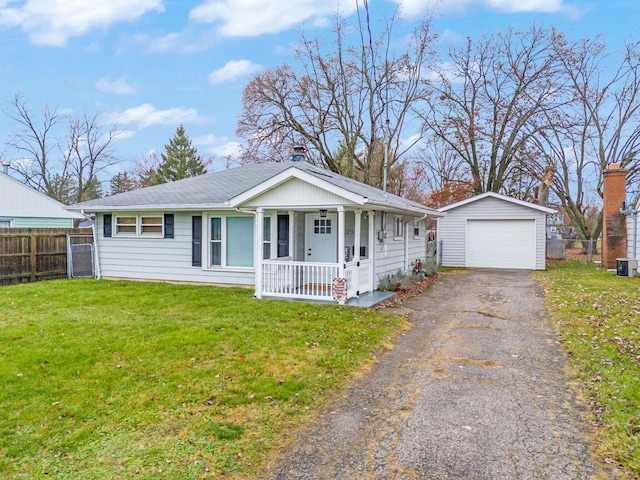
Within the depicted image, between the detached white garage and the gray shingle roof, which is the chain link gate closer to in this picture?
the gray shingle roof

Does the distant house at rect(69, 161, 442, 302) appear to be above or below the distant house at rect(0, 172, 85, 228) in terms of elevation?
below

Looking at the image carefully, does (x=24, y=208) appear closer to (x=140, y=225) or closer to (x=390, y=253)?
(x=140, y=225)

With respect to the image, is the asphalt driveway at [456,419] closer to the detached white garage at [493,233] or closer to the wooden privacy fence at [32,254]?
the detached white garage at [493,233]

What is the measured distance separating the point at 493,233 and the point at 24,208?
74.0ft

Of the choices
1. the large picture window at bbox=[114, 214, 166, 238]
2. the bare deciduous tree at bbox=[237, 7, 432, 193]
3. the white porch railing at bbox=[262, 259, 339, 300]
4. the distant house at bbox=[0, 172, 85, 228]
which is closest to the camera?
the white porch railing at bbox=[262, 259, 339, 300]

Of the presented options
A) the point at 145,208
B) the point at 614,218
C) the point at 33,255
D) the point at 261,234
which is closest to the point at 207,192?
the point at 145,208

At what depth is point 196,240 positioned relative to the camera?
39.1 ft

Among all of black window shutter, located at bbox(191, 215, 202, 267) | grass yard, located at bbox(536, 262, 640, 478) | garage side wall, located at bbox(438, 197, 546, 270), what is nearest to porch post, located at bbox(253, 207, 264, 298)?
black window shutter, located at bbox(191, 215, 202, 267)

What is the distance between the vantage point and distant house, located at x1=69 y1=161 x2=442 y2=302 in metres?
9.65

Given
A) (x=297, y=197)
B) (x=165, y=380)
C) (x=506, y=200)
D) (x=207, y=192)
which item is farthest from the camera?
(x=506, y=200)

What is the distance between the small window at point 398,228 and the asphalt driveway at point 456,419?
6125 mm

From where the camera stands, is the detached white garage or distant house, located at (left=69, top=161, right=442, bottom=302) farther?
the detached white garage

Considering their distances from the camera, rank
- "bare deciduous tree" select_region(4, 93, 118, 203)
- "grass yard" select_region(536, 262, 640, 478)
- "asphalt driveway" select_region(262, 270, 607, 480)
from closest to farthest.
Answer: "asphalt driveway" select_region(262, 270, 607, 480), "grass yard" select_region(536, 262, 640, 478), "bare deciduous tree" select_region(4, 93, 118, 203)

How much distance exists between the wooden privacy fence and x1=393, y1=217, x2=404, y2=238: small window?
33.8 feet
